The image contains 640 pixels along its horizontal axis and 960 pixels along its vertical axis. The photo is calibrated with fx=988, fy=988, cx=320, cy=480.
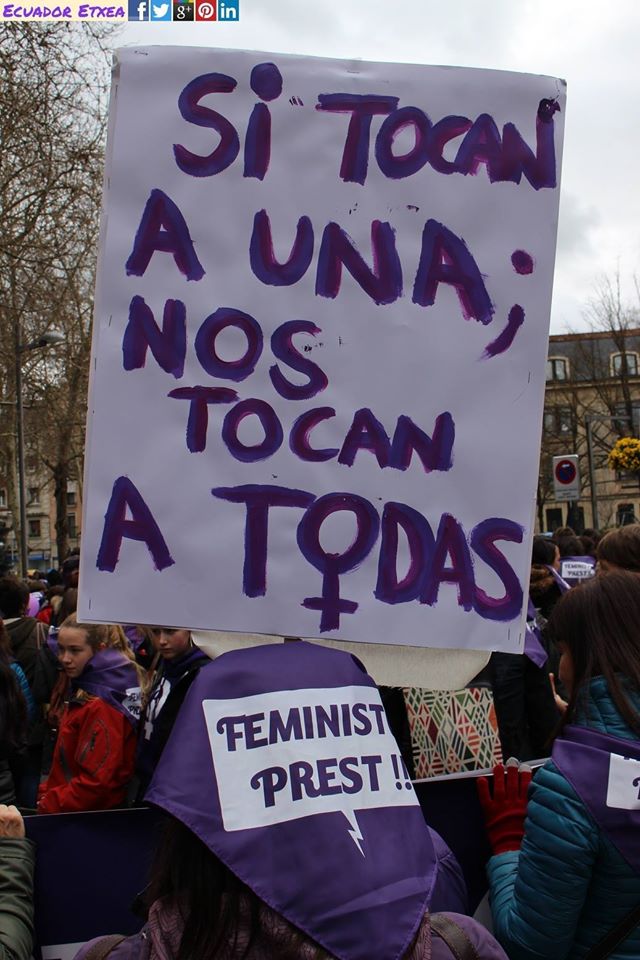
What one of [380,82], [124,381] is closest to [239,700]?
[124,381]

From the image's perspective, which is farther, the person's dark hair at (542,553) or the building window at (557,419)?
the building window at (557,419)

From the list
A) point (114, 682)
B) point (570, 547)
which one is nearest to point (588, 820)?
point (114, 682)

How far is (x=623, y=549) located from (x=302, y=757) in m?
2.56

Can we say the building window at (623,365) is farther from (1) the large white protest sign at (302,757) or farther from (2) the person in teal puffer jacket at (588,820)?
(1) the large white protest sign at (302,757)

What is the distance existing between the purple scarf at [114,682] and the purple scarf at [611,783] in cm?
185

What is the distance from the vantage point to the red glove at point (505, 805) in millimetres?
2158

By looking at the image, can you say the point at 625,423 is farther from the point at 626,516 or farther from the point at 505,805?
the point at 505,805

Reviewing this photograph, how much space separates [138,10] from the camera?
12344 mm

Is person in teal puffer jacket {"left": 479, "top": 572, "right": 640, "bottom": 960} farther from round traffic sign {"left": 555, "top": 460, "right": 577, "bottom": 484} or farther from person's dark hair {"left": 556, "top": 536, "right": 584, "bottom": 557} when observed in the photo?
round traffic sign {"left": 555, "top": 460, "right": 577, "bottom": 484}

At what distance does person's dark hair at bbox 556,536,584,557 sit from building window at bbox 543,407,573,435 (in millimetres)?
32846

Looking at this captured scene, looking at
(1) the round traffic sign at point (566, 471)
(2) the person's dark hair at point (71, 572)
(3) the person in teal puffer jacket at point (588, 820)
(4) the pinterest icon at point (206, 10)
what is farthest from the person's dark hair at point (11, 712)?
(1) the round traffic sign at point (566, 471)

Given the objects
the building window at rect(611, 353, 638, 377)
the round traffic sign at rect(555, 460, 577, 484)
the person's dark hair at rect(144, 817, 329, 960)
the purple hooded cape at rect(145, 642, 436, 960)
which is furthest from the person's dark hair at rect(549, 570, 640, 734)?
the building window at rect(611, 353, 638, 377)

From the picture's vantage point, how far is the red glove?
2.16 meters

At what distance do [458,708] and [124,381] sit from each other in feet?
5.44
